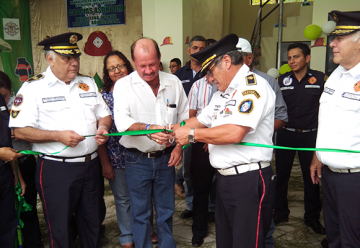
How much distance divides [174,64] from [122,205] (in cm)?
335

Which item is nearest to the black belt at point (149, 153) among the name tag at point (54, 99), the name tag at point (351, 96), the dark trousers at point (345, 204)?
the name tag at point (54, 99)

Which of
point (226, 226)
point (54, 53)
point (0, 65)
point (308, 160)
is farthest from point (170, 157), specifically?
point (0, 65)

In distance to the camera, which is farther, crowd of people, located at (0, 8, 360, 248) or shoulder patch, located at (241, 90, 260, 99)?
crowd of people, located at (0, 8, 360, 248)

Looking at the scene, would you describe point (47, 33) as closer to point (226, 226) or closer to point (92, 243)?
point (92, 243)

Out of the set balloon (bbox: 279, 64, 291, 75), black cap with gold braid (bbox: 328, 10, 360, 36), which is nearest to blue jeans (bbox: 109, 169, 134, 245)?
black cap with gold braid (bbox: 328, 10, 360, 36)

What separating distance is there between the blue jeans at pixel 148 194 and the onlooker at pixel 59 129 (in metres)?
0.35

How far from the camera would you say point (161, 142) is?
7.45 feet

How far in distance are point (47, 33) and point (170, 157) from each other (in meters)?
6.20

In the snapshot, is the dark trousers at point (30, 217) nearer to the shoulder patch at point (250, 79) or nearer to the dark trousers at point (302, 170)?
the shoulder patch at point (250, 79)

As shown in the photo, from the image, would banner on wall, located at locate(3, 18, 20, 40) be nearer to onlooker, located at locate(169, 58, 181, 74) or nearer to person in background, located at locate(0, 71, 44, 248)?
onlooker, located at locate(169, 58, 181, 74)

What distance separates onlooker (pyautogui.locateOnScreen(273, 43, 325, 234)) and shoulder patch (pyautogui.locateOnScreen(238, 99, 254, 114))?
72.5 inches

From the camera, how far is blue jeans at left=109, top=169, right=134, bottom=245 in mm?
2955

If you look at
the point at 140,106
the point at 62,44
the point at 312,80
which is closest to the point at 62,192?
the point at 140,106

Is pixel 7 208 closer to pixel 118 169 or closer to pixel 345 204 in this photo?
pixel 118 169
